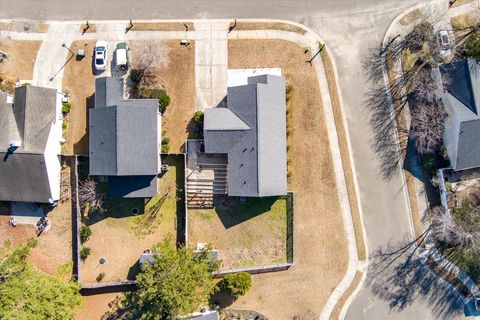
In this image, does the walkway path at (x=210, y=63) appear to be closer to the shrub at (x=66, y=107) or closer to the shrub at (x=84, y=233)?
the shrub at (x=66, y=107)

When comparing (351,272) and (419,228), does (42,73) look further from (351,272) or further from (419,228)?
(419,228)

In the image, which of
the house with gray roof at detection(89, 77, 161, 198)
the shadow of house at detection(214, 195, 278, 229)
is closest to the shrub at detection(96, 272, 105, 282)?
the house with gray roof at detection(89, 77, 161, 198)

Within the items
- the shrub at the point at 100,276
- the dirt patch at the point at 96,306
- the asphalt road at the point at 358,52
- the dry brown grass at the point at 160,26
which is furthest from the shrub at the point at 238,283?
the dry brown grass at the point at 160,26

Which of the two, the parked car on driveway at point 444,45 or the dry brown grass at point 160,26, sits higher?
the dry brown grass at point 160,26

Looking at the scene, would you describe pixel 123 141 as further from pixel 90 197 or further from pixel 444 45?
pixel 444 45

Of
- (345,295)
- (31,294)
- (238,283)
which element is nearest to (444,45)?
(345,295)

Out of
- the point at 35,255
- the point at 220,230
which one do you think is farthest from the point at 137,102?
the point at 35,255
